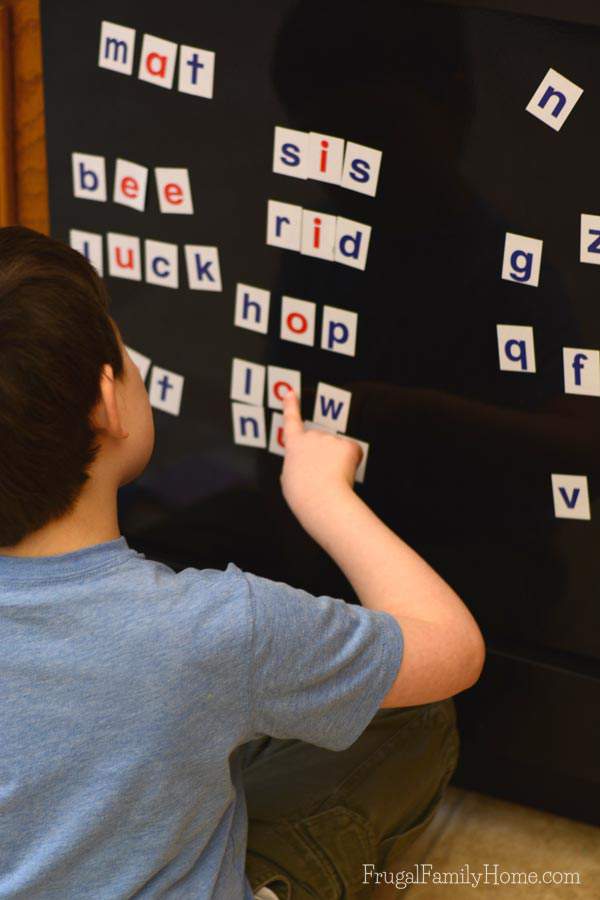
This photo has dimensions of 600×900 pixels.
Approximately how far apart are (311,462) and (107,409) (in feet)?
1.27

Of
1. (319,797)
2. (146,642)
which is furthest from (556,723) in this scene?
(146,642)

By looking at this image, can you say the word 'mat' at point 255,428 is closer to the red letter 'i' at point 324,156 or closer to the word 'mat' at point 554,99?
the red letter 'i' at point 324,156

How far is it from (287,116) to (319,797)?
0.76 metres

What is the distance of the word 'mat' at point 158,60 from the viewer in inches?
49.4

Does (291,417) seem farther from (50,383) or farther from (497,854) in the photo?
(497,854)

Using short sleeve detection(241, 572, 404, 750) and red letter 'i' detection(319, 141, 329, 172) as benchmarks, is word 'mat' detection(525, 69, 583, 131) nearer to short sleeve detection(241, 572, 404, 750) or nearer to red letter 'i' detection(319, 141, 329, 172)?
red letter 'i' detection(319, 141, 329, 172)

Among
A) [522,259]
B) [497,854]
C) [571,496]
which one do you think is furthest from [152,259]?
[497,854]

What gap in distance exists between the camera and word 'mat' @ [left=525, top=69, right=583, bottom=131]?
3.45ft

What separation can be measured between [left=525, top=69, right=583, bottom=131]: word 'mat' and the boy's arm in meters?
0.42

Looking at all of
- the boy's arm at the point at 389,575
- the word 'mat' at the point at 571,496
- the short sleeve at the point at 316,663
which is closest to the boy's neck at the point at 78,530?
the short sleeve at the point at 316,663

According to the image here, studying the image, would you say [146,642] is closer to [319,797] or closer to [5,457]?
[5,457]

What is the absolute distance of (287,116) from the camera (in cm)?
122

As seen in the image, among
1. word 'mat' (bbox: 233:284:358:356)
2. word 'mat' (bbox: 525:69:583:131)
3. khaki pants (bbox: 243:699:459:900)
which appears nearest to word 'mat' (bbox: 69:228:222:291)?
word 'mat' (bbox: 233:284:358:356)

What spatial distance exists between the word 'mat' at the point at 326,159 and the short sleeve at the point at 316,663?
48cm
